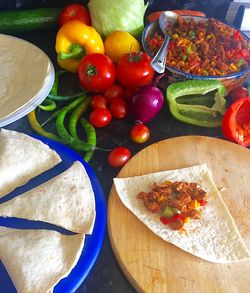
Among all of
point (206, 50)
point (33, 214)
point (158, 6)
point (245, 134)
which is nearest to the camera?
point (33, 214)

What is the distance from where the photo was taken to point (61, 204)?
1.19 metres

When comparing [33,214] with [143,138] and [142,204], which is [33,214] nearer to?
[142,204]

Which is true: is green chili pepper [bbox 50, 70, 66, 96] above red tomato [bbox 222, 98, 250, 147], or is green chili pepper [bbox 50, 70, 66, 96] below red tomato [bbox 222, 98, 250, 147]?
below

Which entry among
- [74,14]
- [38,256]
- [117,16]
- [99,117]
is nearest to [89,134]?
[99,117]

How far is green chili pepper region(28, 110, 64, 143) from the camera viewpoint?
4.87ft

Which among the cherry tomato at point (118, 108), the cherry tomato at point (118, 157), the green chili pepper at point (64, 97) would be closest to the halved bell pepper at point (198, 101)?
the cherry tomato at point (118, 108)

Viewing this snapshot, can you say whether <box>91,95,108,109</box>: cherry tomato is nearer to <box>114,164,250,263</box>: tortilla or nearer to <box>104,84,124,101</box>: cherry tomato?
<box>104,84,124,101</box>: cherry tomato

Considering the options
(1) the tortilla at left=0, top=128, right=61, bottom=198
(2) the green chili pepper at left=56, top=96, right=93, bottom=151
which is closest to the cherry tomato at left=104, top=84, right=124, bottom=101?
(2) the green chili pepper at left=56, top=96, right=93, bottom=151

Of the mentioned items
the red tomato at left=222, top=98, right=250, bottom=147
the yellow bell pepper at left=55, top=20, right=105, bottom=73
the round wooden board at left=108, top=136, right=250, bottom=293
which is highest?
the yellow bell pepper at left=55, top=20, right=105, bottom=73

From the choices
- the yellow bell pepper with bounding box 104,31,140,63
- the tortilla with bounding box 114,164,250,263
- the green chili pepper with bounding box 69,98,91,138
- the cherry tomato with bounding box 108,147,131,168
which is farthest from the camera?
the yellow bell pepper with bounding box 104,31,140,63

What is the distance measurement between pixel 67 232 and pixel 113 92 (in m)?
0.75

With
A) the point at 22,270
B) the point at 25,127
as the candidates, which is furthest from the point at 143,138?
the point at 22,270

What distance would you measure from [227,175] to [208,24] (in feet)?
2.86

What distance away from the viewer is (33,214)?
3.85 feet
